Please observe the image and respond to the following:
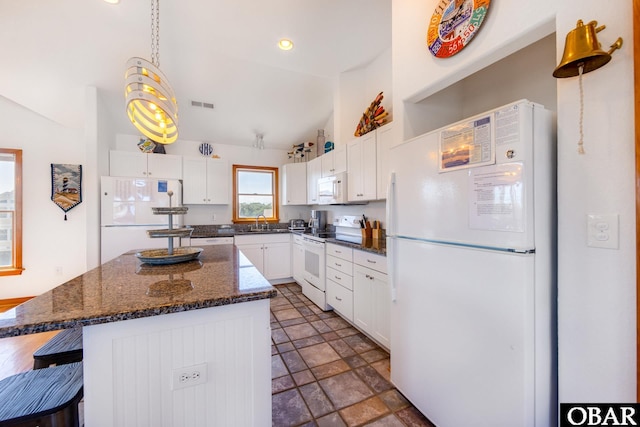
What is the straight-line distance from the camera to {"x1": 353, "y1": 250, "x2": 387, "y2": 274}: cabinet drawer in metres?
2.23

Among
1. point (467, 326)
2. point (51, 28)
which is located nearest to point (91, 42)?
point (51, 28)

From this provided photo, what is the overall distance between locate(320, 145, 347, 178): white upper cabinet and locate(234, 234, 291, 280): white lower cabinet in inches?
53.4

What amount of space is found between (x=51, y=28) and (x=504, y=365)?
447cm

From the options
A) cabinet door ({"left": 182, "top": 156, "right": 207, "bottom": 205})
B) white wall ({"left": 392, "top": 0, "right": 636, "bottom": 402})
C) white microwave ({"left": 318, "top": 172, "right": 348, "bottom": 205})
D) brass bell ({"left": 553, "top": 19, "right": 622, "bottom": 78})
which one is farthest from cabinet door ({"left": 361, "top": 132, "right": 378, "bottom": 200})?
cabinet door ({"left": 182, "top": 156, "right": 207, "bottom": 205})

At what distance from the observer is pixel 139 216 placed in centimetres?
335

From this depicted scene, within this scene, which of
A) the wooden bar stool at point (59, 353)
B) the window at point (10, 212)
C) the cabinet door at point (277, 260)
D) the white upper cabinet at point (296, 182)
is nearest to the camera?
the wooden bar stool at point (59, 353)

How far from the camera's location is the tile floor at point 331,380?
1.56 m

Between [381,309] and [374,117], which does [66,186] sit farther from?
[381,309]

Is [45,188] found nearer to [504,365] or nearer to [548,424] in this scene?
[504,365]

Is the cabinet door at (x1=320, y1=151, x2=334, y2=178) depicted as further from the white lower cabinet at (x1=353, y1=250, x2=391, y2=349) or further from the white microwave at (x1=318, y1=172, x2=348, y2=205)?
the white lower cabinet at (x1=353, y1=250, x2=391, y2=349)

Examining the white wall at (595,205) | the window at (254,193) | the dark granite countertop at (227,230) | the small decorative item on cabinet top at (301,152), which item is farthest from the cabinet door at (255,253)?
the white wall at (595,205)

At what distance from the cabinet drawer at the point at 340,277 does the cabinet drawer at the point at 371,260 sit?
25 centimetres

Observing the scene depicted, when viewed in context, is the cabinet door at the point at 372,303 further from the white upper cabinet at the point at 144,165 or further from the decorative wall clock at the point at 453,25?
the white upper cabinet at the point at 144,165

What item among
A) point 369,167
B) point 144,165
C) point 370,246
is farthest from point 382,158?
point 144,165
